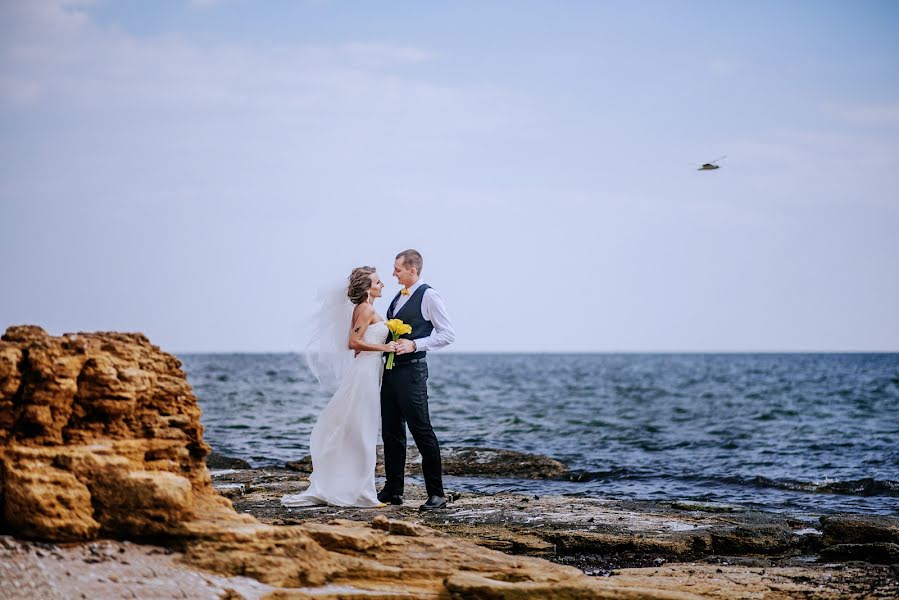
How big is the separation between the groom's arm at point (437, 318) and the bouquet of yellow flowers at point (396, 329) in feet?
0.60

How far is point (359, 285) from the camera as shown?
965 centimetres

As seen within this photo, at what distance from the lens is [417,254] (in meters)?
9.65

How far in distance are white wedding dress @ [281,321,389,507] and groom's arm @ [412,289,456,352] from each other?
0.48 metres

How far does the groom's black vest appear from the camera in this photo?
9.59 meters

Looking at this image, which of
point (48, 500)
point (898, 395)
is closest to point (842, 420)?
point (898, 395)

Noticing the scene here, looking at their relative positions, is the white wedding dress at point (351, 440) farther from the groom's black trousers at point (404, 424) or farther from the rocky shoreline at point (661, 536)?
the rocky shoreline at point (661, 536)

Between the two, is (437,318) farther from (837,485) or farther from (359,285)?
(837,485)

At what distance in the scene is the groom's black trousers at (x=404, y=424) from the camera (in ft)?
31.0

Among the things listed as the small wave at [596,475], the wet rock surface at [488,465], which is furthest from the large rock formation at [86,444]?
the small wave at [596,475]

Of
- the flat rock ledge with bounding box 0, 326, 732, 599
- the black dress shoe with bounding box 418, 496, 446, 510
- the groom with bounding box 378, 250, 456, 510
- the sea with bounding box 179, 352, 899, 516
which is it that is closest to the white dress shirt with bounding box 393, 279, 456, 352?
the groom with bounding box 378, 250, 456, 510

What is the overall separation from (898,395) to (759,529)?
110ft

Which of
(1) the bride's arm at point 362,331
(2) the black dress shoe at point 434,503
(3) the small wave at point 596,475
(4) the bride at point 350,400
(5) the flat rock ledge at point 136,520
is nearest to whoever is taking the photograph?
(5) the flat rock ledge at point 136,520

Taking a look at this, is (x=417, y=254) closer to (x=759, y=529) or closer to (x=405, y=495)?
(x=405, y=495)

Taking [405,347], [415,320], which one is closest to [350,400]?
[405,347]
